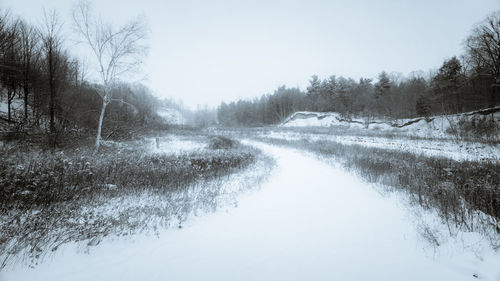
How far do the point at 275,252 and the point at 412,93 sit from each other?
2060 inches

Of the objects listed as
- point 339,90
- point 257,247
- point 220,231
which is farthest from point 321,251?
point 339,90

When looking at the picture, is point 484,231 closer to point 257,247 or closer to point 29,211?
point 257,247

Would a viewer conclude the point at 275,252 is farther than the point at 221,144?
No

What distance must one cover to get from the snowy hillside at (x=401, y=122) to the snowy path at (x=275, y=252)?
21.3m

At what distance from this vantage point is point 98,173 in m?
6.03

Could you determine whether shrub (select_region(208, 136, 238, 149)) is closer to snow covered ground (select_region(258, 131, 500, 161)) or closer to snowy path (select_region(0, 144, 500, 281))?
snowy path (select_region(0, 144, 500, 281))

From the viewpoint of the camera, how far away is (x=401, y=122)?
31.9m

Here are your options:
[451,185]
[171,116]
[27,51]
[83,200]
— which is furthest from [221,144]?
[171,116]

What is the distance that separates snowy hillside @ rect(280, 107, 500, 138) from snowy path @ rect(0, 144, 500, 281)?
21331 millimetres

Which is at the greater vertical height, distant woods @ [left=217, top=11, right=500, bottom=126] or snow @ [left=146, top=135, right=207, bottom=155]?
distant woods @ [left=217, top=11, right=500, bottom=126]

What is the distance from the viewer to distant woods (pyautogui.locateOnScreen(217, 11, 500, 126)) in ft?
65.5

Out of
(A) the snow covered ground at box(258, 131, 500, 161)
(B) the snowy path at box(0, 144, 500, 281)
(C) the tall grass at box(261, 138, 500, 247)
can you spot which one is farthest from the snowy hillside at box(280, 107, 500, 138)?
(B) the snowy path at box(0, 144, 500, 281)

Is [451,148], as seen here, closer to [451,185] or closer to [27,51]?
[451,185]

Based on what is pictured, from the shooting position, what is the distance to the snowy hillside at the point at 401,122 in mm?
19875
